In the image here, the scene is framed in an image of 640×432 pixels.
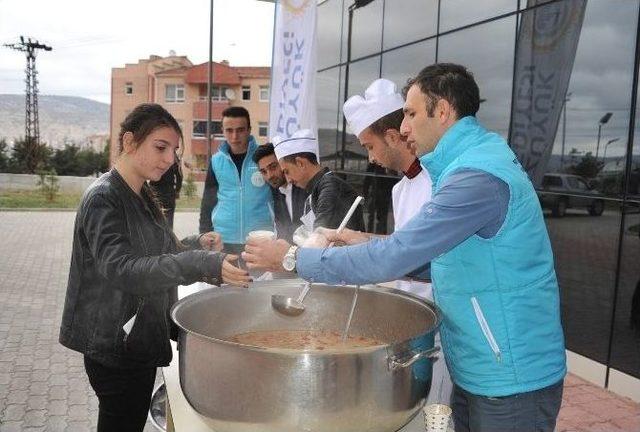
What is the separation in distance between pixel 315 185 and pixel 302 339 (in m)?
1.52

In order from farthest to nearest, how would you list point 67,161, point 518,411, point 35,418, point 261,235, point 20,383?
point 67,161, point 20,383, point 35,418, point 261,235, point 518,411

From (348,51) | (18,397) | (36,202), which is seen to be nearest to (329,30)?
(348,51)

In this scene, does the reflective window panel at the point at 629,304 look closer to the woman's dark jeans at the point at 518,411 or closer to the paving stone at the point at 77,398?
the woman's dark jeans at the point at 518,411

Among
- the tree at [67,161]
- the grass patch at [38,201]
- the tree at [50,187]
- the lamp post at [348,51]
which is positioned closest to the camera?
the lamp post at [348,51]

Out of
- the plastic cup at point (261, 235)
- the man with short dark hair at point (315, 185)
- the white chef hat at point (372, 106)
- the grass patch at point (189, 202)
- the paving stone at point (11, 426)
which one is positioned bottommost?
the grass patch at point (189, 202)

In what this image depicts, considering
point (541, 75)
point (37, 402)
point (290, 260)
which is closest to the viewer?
point (290, 260)

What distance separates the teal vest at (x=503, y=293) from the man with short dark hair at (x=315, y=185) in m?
1.47

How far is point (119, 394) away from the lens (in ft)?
6.60

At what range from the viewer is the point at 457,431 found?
192 centimetres

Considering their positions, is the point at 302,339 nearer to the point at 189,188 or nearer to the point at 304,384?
the point at 304,384

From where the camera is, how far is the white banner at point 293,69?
18.2 ft

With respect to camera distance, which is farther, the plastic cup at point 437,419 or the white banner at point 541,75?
the white banner at point 541,75

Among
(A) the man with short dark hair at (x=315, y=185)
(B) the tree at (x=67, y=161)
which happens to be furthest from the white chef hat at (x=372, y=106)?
(B) the tree at (x=67, y=161)

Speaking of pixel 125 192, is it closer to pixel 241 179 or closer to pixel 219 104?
pixel 241 179
